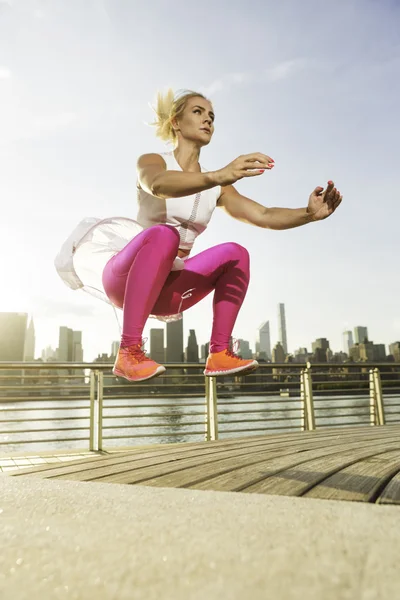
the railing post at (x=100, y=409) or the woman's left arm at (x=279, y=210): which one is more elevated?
the woman's left arm at (x=279, y=210)

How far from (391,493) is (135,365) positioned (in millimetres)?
905

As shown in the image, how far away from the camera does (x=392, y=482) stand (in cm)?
115

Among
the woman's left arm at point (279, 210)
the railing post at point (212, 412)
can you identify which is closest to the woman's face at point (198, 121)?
the woman's left arm at point (279, 210)

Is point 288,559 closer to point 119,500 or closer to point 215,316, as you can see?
point 119,500

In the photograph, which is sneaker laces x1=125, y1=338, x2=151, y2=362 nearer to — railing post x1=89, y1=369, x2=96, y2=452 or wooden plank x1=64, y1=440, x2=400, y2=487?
wooden plank x1=64, y1=440, x2=400, y2=487

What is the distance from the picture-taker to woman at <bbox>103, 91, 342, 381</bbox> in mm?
1666

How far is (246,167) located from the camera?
1364 millimetres

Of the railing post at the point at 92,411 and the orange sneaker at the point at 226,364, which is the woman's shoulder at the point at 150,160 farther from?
the railing post at the point at 92,411

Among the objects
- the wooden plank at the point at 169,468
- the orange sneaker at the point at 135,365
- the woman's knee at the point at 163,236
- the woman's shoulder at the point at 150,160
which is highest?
the woman's shoulder at the point at 150,160

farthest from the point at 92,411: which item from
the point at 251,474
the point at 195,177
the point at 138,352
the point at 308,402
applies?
the point at 195,177

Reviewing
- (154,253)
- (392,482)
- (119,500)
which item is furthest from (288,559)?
(154,253)

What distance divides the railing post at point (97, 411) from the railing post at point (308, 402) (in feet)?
8.79

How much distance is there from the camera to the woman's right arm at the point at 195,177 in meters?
1.36

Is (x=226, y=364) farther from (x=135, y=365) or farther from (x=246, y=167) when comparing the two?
(x=246, y=167)
